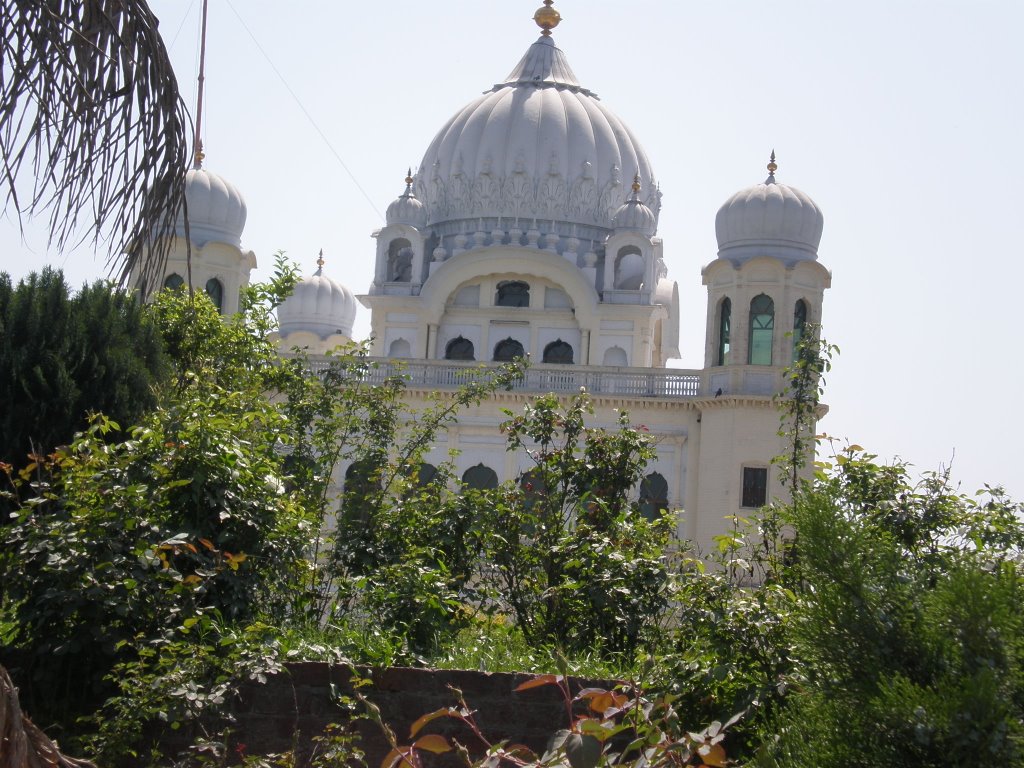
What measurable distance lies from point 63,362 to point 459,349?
20.7m

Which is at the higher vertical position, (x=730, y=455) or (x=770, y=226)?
(x=770, y=226)

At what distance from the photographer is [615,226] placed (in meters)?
33.5

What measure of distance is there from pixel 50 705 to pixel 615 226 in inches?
1043

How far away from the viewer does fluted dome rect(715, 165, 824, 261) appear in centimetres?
2875

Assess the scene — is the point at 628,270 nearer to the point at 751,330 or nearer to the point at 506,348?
the point at 506,348

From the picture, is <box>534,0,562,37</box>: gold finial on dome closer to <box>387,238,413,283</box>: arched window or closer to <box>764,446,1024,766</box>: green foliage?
<box>387,238,413,283</box>: arched window

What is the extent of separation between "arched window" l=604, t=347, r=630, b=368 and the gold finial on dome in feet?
31.8

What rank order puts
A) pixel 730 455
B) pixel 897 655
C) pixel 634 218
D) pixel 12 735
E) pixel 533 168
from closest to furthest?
pixel 12 735
pixel 897 655
pixel 730 455
pixel 634 218
pixel 533 168

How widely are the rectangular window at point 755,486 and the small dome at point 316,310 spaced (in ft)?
50.4

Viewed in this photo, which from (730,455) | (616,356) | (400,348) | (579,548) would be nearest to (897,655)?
(579,548)

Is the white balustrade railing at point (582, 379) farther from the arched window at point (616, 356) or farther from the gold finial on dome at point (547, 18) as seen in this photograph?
the gold finial on dome at point (547, 18)

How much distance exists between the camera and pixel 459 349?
33.2m

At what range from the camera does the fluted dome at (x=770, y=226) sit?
28.8m

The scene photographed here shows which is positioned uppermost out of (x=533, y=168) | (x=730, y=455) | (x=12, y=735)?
(x=533, y=168)
